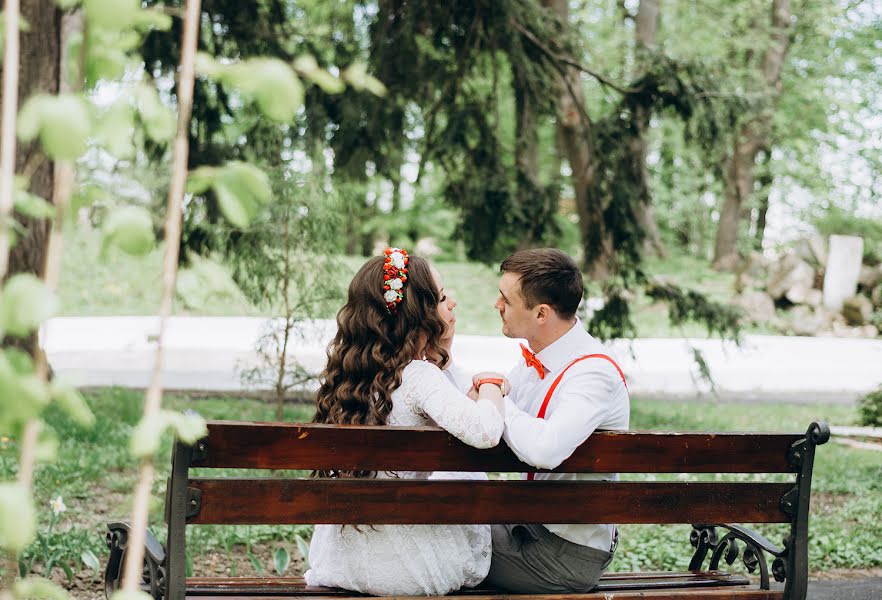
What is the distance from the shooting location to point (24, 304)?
3.84 feet

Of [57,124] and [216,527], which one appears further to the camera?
[216,527]

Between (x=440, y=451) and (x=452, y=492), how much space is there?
0.47 feet

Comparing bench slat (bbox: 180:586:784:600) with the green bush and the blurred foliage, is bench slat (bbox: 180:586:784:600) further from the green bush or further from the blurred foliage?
the blurred foliage

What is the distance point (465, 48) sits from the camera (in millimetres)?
8109

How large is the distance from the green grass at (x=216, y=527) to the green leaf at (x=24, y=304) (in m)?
2.84

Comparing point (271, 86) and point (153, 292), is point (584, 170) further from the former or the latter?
point (153, 292)

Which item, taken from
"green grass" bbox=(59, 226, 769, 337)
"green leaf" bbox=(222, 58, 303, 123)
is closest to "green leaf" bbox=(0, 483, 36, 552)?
"green leaf" bbox=(222, 58, 303, 123)

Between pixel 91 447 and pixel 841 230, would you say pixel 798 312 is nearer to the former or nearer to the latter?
pixel 841 230

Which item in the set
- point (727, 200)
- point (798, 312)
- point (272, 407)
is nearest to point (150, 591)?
point (272, 407)

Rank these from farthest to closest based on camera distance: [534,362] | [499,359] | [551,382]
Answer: [499,359]
[534,362]
[551,382]

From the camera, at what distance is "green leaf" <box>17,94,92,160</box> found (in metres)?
1.15

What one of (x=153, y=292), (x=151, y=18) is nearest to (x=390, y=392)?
(x=151, y=18)

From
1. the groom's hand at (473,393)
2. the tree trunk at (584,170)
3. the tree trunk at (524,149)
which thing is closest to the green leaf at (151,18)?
the groom's hand at (473,393)

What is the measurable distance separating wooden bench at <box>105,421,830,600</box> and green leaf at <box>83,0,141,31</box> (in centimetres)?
152
